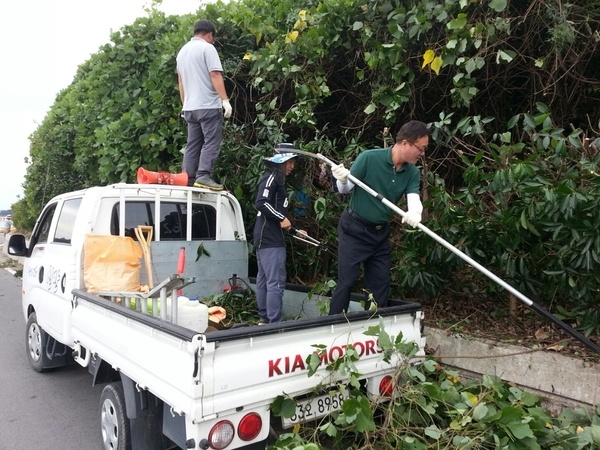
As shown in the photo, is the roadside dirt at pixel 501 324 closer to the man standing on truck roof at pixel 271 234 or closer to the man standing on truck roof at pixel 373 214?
the man standing on truck roof at pixel 373 214

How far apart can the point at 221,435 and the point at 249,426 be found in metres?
0.16

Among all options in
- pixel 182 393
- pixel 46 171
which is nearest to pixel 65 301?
pixel 182 393

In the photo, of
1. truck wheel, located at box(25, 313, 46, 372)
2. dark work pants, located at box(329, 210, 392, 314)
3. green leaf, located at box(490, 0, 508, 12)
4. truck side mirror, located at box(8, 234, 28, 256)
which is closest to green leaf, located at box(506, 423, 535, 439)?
dark work pants, located at box(329, 210, 392, 314)

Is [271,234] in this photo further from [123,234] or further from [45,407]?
[45,407]

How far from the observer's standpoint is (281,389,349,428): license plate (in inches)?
99.1

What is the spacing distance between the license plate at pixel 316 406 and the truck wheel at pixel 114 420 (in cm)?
107

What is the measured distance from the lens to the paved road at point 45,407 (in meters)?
3.50

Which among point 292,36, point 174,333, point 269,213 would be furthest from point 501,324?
point 292,36

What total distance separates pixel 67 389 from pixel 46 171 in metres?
9.64

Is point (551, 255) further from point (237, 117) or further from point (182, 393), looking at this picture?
point (237, 117)

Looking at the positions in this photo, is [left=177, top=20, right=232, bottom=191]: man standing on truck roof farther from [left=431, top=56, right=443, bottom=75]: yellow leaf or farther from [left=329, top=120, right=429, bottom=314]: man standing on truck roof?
[left=431, top=56, right=443, bottom=75]: yellow leaf

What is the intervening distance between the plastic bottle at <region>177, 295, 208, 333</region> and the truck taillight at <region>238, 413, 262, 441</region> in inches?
35.7

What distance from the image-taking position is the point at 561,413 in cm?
301

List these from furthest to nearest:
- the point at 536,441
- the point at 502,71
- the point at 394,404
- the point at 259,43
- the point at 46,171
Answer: the point at 46,171
the point at 259,43
the point at 502,71
the point at 394,404
the point at 536,441
